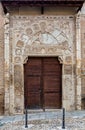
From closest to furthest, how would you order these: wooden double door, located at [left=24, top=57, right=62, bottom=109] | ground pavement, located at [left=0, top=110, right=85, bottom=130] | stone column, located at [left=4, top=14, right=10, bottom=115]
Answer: ground pavement, located at [left=0, top=110, right=85, bottom=130]
stone column, located at [left=4, top=14, right=10, bottom=115]
wooden double door, located at [left=24, top=57, right=62, bottom=109]

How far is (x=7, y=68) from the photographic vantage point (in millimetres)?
12211

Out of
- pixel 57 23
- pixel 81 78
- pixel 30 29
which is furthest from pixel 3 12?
pixel 81 78

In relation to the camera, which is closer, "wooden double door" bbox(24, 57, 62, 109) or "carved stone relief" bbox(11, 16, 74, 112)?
"carved stone relief" bbox(11, 16, 74, 112)

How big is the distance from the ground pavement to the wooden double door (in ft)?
1.46

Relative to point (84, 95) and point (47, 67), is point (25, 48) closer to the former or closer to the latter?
point (47, 67)

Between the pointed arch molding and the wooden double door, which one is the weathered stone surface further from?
the wooden double door

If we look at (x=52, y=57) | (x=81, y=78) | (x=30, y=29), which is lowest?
(x=81, y=78)

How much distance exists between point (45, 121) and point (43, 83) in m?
2.39

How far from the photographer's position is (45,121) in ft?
34.9

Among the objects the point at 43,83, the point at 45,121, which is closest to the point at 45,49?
the point at 43,83

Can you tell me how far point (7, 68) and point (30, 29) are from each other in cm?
196

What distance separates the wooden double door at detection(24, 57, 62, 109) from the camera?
12.6m

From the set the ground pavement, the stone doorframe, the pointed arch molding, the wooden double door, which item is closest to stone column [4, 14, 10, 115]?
the stone doorframe

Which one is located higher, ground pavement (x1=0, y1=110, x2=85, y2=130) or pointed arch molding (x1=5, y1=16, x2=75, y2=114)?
pointed arch molding (x1=5, y1=16, x2=75, y2=114)
